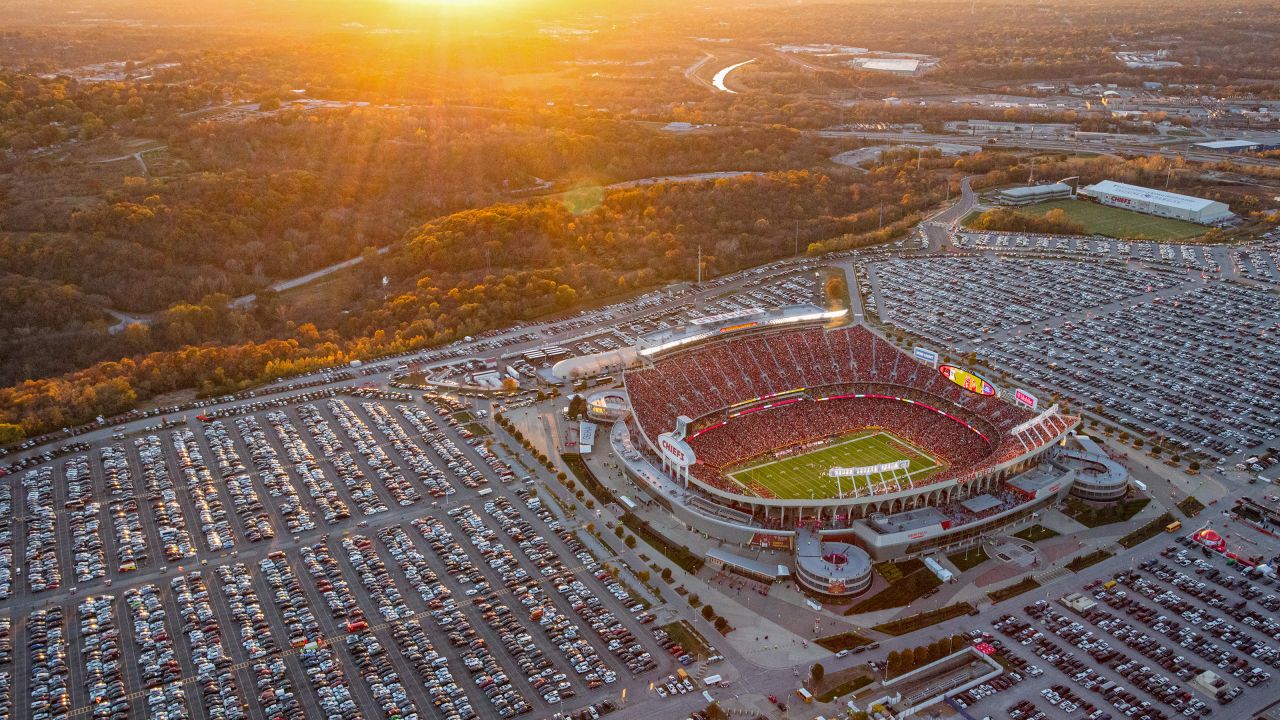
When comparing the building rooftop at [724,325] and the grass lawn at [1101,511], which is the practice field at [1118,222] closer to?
the building rooftop at [724,325]

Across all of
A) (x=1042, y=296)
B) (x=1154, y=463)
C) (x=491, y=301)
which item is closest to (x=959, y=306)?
(x=1042, y=296)

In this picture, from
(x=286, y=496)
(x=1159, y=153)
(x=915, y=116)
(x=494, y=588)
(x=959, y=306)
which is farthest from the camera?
(x=915, y=116)

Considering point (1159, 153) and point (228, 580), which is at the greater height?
point (1159, 153)

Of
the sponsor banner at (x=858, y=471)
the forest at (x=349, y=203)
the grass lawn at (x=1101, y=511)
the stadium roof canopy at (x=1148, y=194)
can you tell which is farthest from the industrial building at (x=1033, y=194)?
the sponsor banner at (x=858, y=471)

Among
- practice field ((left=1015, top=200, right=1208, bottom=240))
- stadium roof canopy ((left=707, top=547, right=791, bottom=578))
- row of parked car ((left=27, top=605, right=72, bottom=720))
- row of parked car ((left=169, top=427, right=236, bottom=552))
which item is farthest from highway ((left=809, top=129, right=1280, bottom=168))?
row of parked car ((left=27, top=605, right=72, bottom=720))

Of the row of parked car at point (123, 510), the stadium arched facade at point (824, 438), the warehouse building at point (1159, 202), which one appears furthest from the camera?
the warehouse building at point (1159, 202)

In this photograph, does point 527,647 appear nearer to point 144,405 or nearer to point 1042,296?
point 144,405

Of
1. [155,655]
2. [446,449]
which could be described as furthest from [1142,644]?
[155,655]
